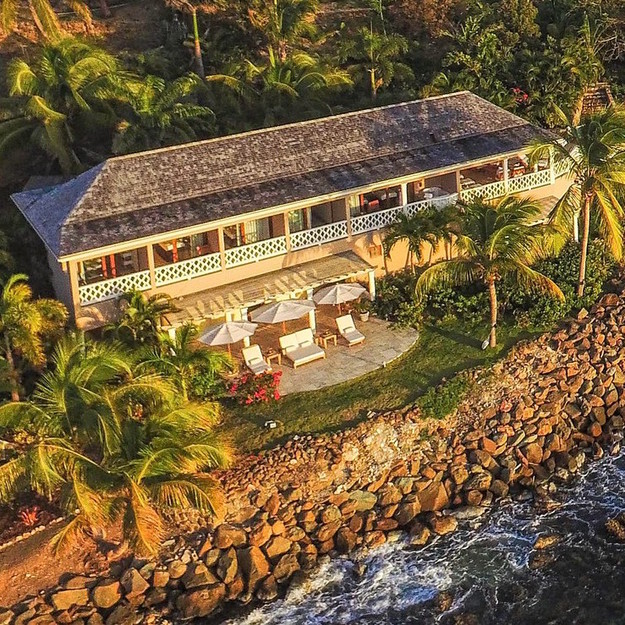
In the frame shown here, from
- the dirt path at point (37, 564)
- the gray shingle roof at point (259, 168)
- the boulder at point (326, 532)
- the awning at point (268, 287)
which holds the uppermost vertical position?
the gray shingle roof at point (259, 168)

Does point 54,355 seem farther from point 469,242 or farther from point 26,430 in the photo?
point 469,242

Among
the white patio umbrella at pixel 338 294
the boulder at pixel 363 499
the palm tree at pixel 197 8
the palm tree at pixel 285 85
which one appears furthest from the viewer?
the palm tree at pixel 197 8

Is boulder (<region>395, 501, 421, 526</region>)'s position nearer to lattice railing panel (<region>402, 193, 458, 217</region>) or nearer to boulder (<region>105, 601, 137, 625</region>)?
boulder (<region>105, 601, 137, 625</region>)

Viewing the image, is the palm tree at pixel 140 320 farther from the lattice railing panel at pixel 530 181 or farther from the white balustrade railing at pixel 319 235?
the lattice railing panel at pixel 530 181

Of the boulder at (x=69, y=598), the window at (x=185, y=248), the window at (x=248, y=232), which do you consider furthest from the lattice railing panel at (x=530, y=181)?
the boulder at (x=69, y=598)

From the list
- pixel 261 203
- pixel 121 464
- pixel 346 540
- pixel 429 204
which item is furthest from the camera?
pixel 429 204

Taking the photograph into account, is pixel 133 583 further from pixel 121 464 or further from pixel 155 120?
pixel 155 120

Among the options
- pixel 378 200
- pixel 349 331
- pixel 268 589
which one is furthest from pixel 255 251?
pixel 268 589
